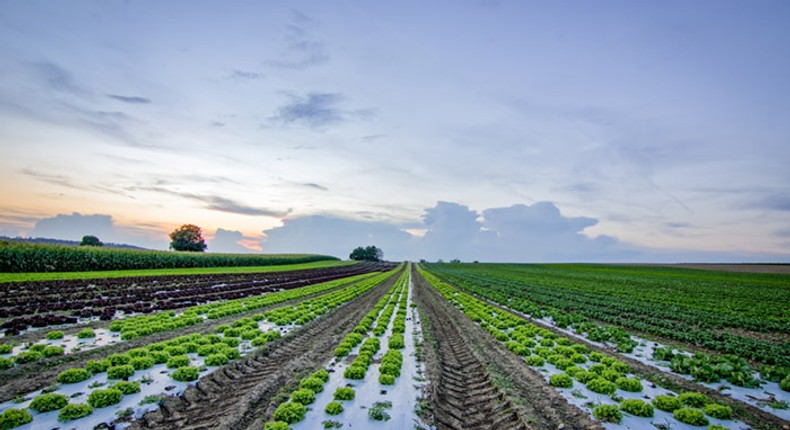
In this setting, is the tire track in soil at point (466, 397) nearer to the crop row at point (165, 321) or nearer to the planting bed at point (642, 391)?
the planting bed at point (642, 391)

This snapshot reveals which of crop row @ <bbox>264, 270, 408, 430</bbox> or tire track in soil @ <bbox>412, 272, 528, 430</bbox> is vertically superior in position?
crop row @ <bbox>264, 270, 408, 430</bbox>

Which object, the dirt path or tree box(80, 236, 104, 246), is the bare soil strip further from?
tree box(80, 236, 104, 246)

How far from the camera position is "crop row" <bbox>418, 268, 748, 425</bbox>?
367 inches

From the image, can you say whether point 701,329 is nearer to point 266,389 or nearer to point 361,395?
point 361,395

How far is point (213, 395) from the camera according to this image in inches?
412

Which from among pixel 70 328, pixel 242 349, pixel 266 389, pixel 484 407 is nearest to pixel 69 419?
pixel 266 389

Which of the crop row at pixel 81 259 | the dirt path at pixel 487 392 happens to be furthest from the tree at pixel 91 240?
the dirt path at pixel 487 392

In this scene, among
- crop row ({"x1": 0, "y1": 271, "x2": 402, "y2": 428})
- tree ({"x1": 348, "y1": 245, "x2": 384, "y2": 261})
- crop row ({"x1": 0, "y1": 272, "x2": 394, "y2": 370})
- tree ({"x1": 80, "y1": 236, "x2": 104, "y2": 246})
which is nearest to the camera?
crop row ({"x1": 0, "y1": 271, "x2": 402, "y2": 428})

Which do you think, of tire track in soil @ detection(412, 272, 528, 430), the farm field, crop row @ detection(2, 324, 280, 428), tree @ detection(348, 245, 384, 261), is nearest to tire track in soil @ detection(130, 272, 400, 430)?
the farm field

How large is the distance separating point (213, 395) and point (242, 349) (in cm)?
499

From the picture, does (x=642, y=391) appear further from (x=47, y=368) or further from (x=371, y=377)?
(x=47, y=368)

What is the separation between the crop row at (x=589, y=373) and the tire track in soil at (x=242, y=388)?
8476 mm

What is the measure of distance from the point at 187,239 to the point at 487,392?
127 metres

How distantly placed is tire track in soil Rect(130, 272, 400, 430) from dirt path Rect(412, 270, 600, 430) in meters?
4.77
